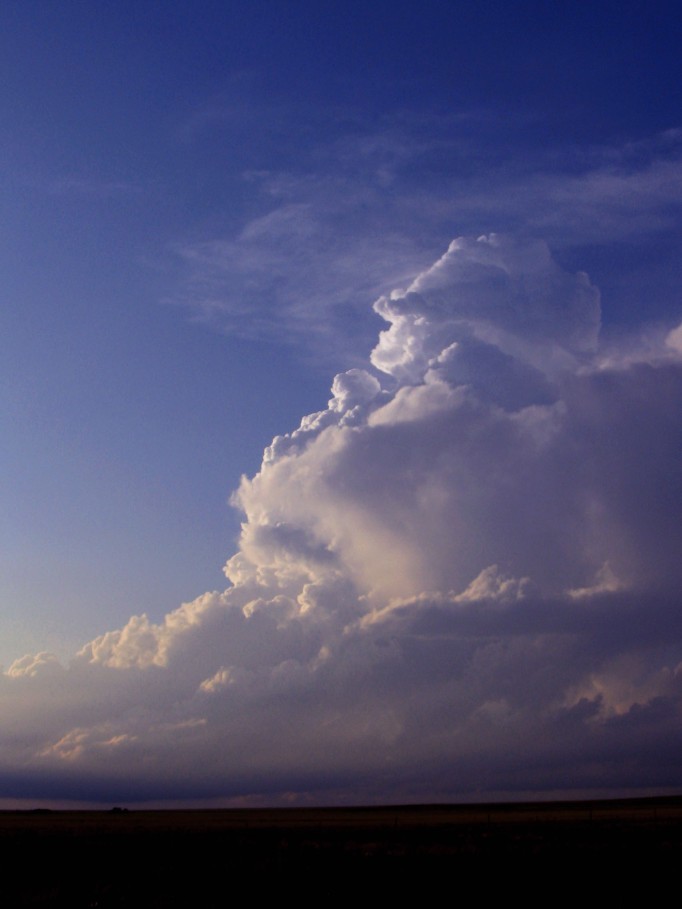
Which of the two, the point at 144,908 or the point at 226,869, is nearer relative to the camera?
the point at 144,908

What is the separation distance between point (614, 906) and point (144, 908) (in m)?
17.0

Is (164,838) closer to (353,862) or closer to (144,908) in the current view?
(353,862)

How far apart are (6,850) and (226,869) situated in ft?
72.5

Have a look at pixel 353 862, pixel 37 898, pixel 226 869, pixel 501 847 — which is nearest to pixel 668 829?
pixel 501 847

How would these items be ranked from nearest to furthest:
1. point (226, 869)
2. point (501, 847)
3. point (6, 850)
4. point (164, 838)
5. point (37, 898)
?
1. point (37, 898)
2. point (226, 869)
3. point (501, 847)
4. point (6, 850)
5. point (164, 838)

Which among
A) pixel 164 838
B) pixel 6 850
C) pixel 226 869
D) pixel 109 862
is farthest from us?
pixel 164 838

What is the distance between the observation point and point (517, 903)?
33.6m

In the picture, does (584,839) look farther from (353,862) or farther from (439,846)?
(353,862)

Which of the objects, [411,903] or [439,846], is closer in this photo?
[411,903]

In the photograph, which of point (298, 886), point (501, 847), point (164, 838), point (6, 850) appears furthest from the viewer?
point (164, 838)

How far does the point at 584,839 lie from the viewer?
60344 millimetres

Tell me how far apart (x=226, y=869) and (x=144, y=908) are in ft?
40.6

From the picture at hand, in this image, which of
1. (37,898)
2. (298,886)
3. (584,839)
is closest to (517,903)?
(298,886)

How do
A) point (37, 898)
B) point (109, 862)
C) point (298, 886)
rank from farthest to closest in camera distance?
point (109, 862)
point (298, 886)
point (37, 898)
